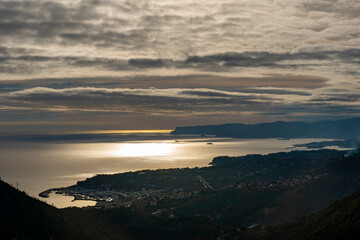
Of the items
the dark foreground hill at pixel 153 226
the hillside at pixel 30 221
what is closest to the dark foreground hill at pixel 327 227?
the dark foreground hill at pixel 153 226

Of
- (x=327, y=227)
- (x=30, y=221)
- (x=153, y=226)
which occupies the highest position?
(x=30, y=221)

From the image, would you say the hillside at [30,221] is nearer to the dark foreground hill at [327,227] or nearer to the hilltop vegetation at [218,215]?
the hilltop vegetation at [218,215]

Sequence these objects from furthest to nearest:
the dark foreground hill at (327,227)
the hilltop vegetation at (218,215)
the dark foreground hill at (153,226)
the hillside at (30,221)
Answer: the hilltop vegetation at (218,215) < the hillside at (30,221) < the dark foreground hill at (153,226) < the dark foreground hill at (327,227)

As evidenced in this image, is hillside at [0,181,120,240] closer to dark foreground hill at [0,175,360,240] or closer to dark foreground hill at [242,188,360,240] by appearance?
dark foreground hill at [0,175,360,240]

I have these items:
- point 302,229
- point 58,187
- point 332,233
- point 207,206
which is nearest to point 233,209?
point 207,206

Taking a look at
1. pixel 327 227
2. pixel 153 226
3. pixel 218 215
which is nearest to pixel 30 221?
pixel 153 226

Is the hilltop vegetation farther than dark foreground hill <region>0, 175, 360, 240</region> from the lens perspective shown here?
Yes

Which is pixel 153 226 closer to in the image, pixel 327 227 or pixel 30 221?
pixel 30 221

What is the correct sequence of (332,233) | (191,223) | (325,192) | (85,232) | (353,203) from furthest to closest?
(325,192) < (191,223) < (85,232) < (353,203) < (332,233)

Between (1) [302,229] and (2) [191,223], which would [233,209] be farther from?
(1) [302,229]

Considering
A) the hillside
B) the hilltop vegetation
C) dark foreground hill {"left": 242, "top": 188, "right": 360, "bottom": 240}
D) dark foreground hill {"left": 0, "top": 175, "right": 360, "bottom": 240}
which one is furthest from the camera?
the hilltop vegetation

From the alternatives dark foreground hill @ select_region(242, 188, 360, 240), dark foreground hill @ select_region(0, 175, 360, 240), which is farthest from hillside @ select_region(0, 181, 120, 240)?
dark foreground hill @ select_region(242, 188, 360, 240)
